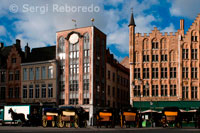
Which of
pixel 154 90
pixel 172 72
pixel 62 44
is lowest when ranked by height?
pixel 154 90

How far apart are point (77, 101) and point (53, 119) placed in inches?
877

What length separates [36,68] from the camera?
2191 inches

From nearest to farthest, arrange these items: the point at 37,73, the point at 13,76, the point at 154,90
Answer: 1. the point at 154,90
2. the point at 37,73
3. the point at 13,76

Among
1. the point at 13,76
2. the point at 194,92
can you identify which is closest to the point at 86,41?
the point at 13,76

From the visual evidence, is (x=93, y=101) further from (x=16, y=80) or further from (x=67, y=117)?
(x=67, y=117)

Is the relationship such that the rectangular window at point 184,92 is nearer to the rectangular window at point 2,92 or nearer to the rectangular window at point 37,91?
the rectangular window at point 37,91

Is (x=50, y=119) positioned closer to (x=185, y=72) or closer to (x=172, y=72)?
(x=172, y=72)

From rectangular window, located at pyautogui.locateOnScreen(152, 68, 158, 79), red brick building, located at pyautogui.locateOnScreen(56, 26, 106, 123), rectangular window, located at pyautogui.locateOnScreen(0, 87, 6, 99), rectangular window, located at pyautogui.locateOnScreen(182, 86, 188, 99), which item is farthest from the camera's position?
rectangular window, located at pyautogui.locateOnScreen(0, 87, 6, 99)

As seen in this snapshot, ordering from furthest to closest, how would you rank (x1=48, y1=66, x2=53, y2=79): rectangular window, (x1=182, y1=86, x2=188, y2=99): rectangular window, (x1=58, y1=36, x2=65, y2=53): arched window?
(x1=58, y1=36, x2=65, y2=53): arched window, (x1=48, y1=66, x2=53, y2=79): rectangular window, (x1=182, y1=86, x2=188, y2=99): rectangular window

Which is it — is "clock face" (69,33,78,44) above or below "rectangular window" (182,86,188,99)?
above

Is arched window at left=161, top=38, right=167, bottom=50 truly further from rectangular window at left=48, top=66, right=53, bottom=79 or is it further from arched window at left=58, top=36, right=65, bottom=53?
rectangular window at left=48, top=66, right=53, bottom=79

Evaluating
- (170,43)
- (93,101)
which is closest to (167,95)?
(170,43)

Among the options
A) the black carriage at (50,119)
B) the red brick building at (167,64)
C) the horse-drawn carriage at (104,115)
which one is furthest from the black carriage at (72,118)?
the red brick building at (167,64)

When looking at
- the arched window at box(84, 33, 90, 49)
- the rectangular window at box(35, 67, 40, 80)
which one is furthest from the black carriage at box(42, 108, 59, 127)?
the rectangular window at box(35, 67, 40, 80)
